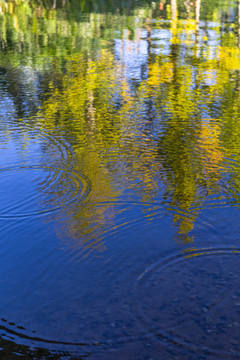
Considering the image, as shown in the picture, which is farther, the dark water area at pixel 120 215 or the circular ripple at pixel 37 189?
the circular ripple at pixel 37 189

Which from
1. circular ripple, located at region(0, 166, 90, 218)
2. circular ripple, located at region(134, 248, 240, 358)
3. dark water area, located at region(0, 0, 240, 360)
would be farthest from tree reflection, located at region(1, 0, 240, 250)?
circular ripple, located at region(134, 248, 240, 358)

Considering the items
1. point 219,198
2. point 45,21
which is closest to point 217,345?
point 219,198

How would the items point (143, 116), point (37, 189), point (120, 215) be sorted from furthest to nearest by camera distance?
point (143, 116) < point (37, 189) < point (120, 215)

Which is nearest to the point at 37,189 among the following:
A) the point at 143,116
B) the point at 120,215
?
the point at 120,215

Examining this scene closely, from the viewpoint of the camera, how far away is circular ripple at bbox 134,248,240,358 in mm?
4025

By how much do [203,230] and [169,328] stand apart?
1.79 metres

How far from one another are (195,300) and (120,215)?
189 cm

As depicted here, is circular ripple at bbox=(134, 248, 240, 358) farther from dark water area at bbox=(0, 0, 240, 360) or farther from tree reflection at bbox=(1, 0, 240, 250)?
tree reflection at bbox=(1, 0, 240, 250)

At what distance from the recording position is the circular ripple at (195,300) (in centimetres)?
402

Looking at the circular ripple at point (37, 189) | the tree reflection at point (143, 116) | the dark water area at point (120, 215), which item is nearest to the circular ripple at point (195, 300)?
the dark water area at point (120, 215)

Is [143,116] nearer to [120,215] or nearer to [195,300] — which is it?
[120,215]

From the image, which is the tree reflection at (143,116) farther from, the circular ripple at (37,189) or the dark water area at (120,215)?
the circular ripple at (37,189)

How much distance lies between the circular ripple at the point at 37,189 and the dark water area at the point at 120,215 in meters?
0.03

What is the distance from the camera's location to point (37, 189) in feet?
22.4
